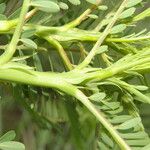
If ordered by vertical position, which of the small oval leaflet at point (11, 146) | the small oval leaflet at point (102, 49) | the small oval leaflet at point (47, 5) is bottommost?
the small oval leaflet at point (11, 146)

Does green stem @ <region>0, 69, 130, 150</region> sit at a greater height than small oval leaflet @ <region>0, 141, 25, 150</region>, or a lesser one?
greater

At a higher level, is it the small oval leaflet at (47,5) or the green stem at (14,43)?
the small oval leaflet at (47,5)

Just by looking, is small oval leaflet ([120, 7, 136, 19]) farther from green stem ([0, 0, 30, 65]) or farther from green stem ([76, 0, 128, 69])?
green stem ([0, 0, 30, 65])

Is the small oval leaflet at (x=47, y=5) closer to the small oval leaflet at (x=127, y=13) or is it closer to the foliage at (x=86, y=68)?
the foliage at (x=86, y=68)

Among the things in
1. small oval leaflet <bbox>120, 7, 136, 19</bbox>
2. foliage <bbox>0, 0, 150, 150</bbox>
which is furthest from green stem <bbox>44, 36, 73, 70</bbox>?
small oval leaflet <bbox>120, 7, 136, 19</bbox>

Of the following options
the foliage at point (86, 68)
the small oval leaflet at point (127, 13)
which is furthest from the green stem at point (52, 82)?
the small oval leaflet at point (127, 13)

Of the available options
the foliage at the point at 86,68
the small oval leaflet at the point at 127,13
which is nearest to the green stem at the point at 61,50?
the foliage at the point at 86,68

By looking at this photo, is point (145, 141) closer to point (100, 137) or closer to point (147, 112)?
point (100, 137)

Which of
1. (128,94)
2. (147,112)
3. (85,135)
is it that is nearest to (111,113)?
(128,94)

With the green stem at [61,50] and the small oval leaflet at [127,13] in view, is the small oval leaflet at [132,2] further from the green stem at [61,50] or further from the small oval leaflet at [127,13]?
the green stem at [61,50]

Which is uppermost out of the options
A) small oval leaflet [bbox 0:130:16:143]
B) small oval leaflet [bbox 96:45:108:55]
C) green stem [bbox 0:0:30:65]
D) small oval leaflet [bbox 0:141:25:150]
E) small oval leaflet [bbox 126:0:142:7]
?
small oval leaflet [bbox 126:0:142:7]
